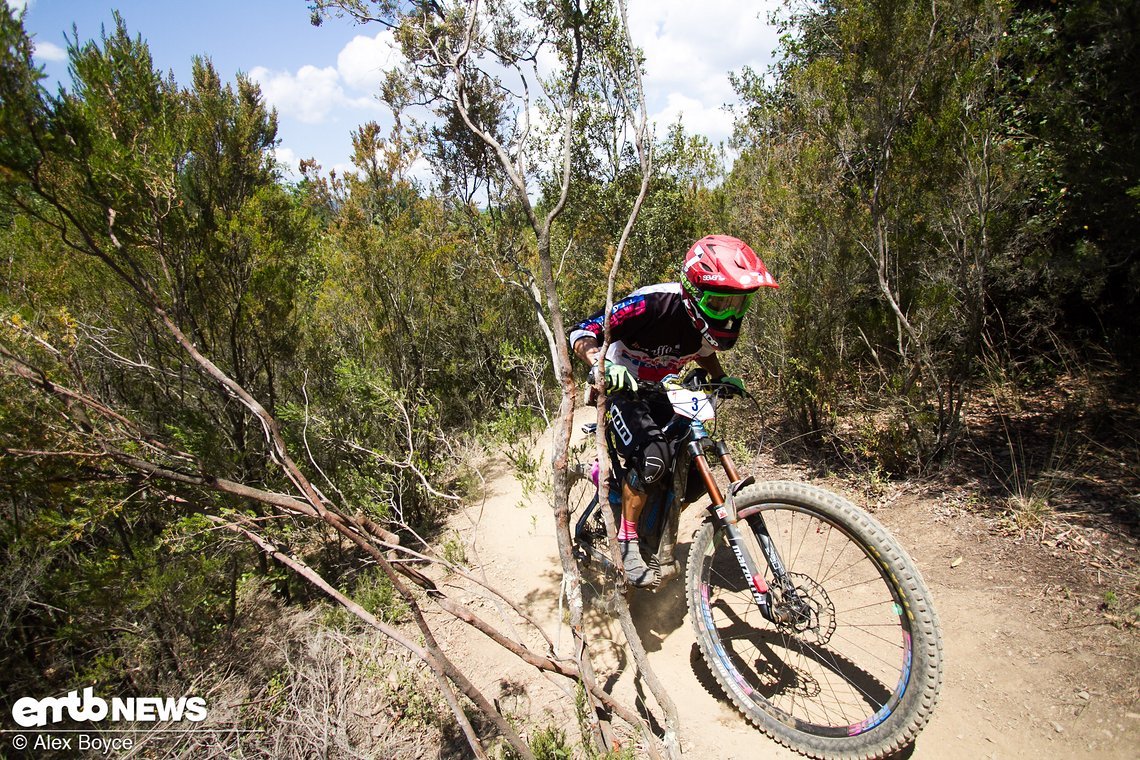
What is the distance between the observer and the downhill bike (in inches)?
77.2

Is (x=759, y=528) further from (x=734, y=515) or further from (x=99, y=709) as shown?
(x=99, y=709)

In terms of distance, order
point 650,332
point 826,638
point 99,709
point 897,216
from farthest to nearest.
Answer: point 897,216, point 650,332, point 99,709, point 826,638

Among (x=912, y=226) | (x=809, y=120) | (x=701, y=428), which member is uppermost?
(x=809, y=120)

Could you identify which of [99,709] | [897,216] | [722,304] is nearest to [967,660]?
[722,304]

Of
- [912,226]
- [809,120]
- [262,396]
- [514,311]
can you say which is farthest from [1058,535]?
[514,311]

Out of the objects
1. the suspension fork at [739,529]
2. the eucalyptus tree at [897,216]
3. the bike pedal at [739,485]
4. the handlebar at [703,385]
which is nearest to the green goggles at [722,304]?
the handlebar at [703,385]

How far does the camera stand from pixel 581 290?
30.5 feet

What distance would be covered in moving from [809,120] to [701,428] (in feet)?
11.0

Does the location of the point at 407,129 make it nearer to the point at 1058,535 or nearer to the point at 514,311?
the point at 514,311

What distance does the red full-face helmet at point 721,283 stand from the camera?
7.45 feet

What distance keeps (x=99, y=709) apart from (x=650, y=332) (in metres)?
3.80

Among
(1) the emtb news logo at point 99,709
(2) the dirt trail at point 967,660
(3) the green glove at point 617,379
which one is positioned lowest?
(2) the dirt trail at point 967,660

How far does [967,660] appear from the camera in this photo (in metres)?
2.48

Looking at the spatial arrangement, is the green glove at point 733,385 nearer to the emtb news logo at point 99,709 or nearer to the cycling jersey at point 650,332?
the cycling jersey at point 650,332
